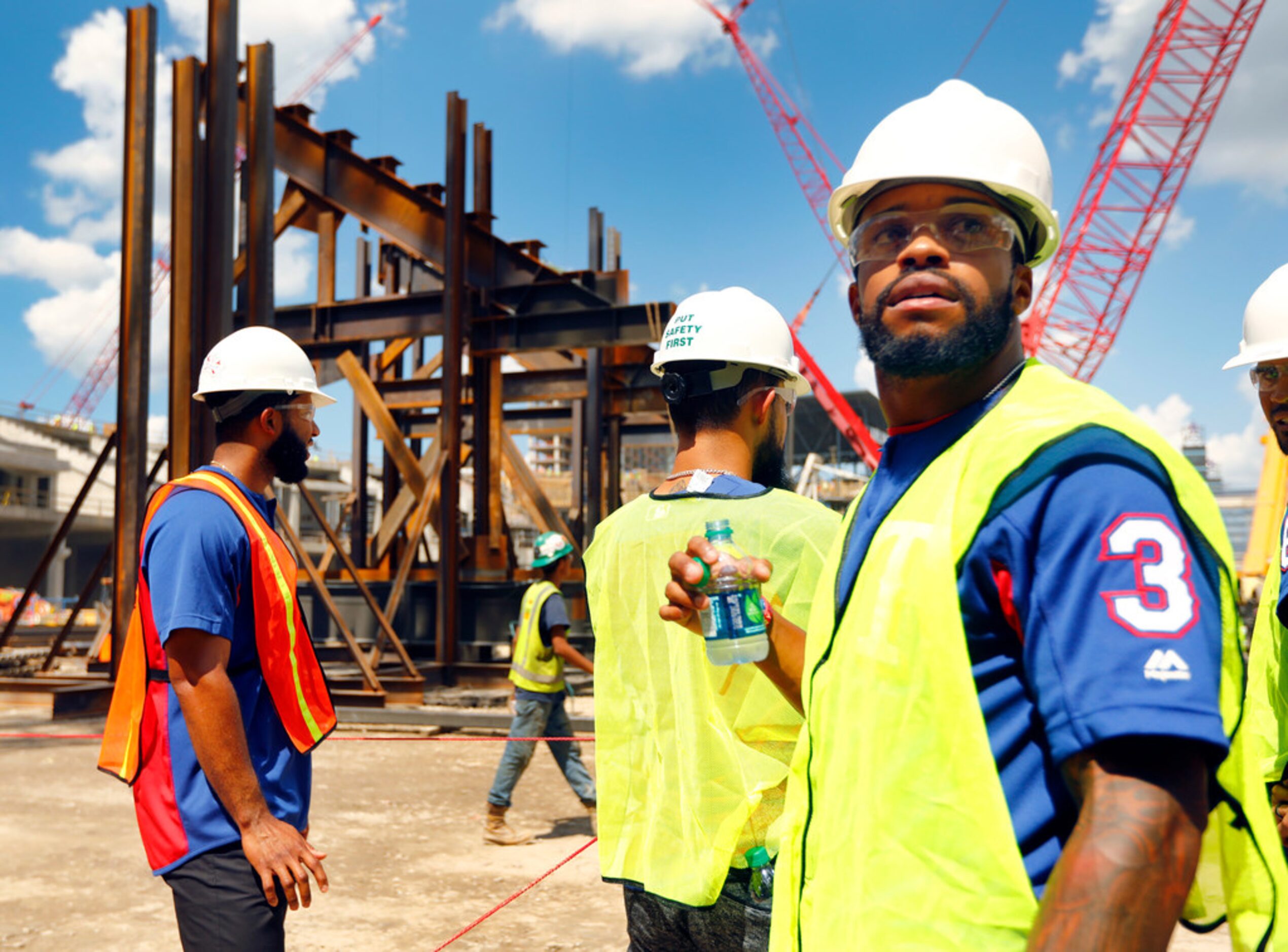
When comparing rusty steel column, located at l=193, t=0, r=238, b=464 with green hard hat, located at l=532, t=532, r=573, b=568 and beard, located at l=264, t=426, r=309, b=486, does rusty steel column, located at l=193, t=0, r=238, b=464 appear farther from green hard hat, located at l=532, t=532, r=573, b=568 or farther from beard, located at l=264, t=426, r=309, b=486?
beard, located at l=264, t=426, r=309, b=486

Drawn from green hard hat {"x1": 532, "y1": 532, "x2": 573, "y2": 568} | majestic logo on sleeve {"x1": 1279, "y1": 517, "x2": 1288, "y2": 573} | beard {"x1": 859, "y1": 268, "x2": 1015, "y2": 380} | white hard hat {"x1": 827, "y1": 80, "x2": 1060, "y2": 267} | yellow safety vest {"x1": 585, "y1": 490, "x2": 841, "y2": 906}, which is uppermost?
white hard hat {"x1": 827, "y1": 80, "x2": 1060, "y2": 267}

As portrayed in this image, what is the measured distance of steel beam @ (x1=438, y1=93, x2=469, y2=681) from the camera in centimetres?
1248

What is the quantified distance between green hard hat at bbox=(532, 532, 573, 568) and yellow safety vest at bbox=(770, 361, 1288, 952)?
228 inches

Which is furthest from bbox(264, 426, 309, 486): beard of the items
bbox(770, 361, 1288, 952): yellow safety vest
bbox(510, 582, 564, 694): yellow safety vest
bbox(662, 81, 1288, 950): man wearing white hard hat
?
bbox(510, 582, 564, 694): yellow safety vest

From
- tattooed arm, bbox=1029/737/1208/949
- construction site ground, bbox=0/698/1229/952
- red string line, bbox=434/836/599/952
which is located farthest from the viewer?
construction site ground, bbox=0/698/1229/952

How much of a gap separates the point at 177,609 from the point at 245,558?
0.73 ft

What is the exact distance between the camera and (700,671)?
89.0 inches

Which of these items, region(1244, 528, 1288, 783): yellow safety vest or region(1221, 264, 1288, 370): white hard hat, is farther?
region(1221, 264, 1288, 370): white hard hat

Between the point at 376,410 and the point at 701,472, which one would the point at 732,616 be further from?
the point at 376,410

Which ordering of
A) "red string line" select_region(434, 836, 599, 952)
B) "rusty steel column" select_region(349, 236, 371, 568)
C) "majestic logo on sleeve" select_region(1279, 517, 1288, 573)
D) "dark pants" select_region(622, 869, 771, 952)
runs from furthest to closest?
1. "rusty steel column" select_region(349, 236, 371, 568)
2. "red string line" select_region(434, 836, 599, 952)
3. "majestic logo on sleeve" select_region(1279, 517, 1288, 573)
4. "dark pants" select_region(622, 869, 771, 952)

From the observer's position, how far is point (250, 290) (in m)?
10.3

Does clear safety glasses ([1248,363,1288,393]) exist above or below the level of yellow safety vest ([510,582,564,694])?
above

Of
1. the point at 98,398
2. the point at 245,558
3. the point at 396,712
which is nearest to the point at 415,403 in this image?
the point at 396,712

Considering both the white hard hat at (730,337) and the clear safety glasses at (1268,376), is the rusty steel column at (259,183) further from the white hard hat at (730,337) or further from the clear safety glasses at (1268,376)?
the clear safety glasses at (1268,376)
